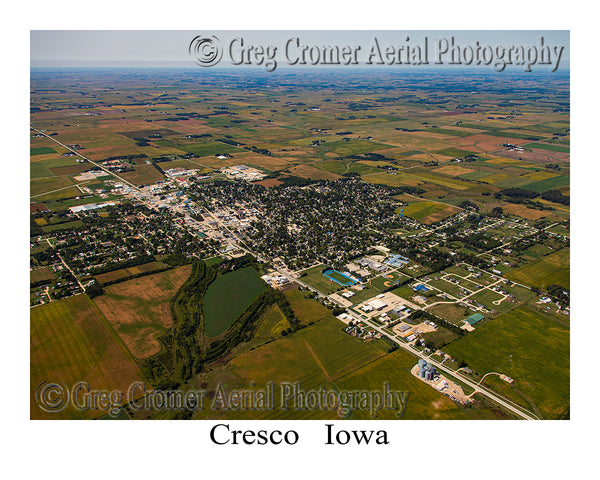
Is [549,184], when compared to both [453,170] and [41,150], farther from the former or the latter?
[41,150]

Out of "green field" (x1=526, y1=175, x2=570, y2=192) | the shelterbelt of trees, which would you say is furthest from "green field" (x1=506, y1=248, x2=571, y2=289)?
"green field" (x1=526, y1=175, x2=570, y2=192)

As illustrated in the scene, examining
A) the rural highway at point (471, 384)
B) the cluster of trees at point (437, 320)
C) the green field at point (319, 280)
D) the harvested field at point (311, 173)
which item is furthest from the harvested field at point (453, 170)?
the rural highway at point (471, 384)

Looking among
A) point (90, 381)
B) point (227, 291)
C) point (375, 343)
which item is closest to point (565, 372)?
point (375, 343)

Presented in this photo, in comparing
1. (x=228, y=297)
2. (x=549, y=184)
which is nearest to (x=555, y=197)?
(x=549, y=184)

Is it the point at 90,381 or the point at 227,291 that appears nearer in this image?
the point at 90,381

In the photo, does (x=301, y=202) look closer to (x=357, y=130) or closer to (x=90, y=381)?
(x=90, y=381)

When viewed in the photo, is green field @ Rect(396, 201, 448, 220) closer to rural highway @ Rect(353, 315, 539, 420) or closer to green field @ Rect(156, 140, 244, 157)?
rural highway @ Rect(353, 315, 539, 420)

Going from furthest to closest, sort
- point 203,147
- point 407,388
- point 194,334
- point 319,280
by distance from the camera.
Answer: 1. point 203,147
2. point 319,280
3. point 194,334
4. point 407,388
